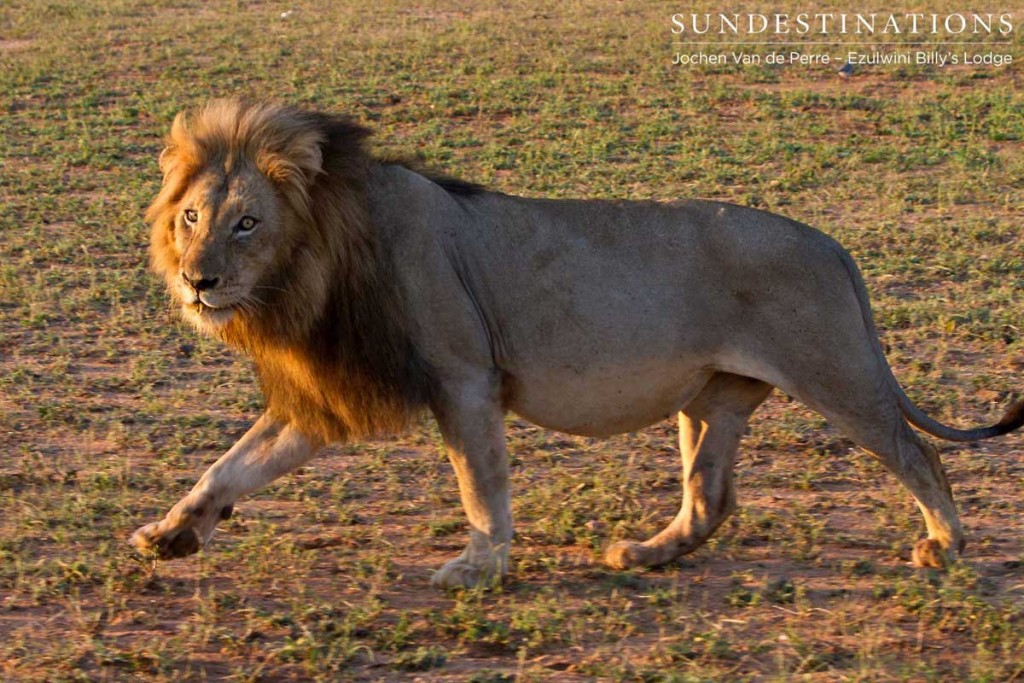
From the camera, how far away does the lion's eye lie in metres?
4.05

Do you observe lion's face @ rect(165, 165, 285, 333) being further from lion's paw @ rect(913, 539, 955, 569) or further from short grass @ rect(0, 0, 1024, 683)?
lion's paw @ rect(913, 539, 955, 569)

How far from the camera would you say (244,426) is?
5.68 meters

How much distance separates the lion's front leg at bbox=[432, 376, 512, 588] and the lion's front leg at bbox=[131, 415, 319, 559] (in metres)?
0.46

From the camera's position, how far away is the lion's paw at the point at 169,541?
427 cm

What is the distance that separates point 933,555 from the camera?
438 cm

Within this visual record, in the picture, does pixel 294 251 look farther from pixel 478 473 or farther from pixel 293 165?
pixel 478 473

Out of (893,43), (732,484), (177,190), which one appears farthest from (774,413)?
(893,43)

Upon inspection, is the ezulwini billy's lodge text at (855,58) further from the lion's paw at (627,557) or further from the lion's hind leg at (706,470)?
the lion's paw at (627,557)

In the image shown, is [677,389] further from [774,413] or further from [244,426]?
[244,426]

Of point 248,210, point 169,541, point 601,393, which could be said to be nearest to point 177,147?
point 248,210

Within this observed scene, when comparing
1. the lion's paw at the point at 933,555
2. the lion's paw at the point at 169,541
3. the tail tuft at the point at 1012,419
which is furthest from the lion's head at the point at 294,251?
the tail tuft at the point at 1012,419

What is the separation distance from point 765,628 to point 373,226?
148 cm

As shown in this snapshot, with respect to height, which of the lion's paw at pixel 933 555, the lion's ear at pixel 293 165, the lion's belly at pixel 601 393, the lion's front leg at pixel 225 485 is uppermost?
the lion's ear at pixel 293 165

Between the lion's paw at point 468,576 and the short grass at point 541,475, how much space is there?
2.1 inches
